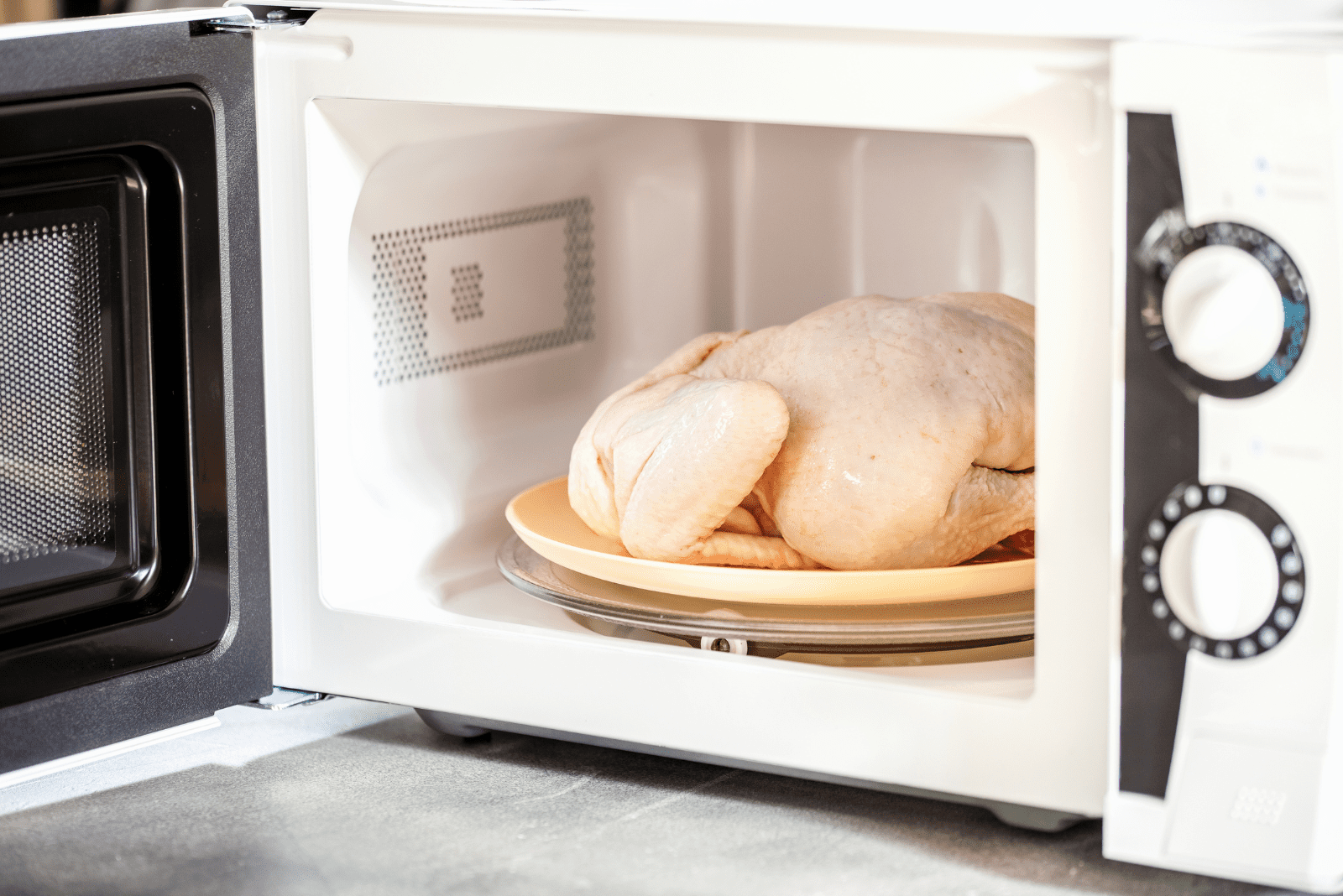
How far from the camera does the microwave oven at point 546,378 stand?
70cm

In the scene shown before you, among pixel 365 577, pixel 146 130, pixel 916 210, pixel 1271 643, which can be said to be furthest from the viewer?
pixel 916 210

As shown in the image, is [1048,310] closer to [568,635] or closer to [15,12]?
[568,635]

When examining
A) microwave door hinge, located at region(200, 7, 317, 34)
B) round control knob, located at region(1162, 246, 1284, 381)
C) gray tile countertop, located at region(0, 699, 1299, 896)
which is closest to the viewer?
round control knob, located at region(1162, 246, 1284, 381)

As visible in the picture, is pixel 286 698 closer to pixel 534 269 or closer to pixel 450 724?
pixel 450 724

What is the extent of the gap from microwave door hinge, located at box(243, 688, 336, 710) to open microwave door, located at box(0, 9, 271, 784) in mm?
20

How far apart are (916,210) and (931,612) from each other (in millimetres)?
402

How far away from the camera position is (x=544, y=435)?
4.04 feet

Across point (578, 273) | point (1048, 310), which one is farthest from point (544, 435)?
point (1048, 310)

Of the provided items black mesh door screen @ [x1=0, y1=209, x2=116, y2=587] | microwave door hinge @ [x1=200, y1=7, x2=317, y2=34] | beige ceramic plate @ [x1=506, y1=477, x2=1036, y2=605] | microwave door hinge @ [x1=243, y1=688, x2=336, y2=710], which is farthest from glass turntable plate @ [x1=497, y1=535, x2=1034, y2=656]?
microwave door hinge @ [x1=200, y1=7, x2=317, y2=34]

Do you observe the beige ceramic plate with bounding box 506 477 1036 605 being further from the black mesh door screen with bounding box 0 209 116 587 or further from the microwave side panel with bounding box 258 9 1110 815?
the black mesh door screen with bounding box 0 209 116 587

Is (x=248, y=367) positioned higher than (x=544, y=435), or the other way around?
(x=248, y=367)

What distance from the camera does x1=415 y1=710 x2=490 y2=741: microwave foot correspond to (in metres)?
0.97

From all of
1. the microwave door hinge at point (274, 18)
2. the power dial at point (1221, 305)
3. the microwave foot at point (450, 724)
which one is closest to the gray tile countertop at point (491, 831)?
the microwave foot at point (450, 724)

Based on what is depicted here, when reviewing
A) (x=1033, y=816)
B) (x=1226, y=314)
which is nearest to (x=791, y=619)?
(x=1033, y=816)
